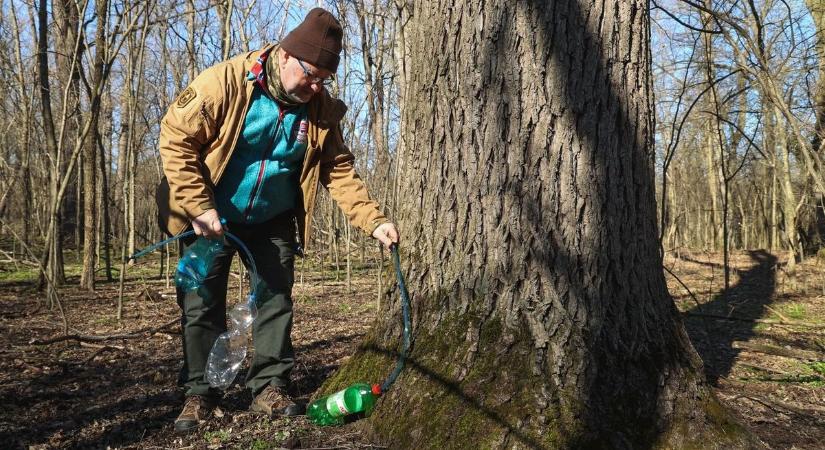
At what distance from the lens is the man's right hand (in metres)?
2.29

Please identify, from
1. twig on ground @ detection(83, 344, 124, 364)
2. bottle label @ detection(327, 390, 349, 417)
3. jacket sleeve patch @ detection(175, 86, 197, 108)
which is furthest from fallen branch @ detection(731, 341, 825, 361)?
twig on ground @ detection(83, 344, 124, 364)

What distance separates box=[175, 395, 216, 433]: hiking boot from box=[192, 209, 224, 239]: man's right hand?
727mm

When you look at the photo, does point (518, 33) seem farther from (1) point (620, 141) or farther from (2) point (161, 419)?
(2) point (161, 419)

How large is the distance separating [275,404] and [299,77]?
51.9 inches

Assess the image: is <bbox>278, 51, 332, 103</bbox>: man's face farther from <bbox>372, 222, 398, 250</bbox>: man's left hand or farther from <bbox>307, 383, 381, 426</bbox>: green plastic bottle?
<bbox>307, 383, 381, 426</bbox>: green plastic bottle

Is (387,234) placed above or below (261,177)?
below

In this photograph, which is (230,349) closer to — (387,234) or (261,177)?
(261,177)

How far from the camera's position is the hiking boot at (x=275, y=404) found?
2.51 metres

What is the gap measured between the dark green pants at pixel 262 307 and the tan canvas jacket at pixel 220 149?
0.14 m

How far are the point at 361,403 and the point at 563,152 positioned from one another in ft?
3.77

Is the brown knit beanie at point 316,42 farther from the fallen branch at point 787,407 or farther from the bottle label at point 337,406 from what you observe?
the fallen branch at point 787,407

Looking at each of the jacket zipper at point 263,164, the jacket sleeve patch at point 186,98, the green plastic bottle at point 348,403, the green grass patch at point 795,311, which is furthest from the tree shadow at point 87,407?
the green grass patch at point 795,311

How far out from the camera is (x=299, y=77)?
2.39 meters

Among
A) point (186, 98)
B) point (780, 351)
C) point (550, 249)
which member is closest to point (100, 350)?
point (186, 98)
